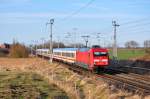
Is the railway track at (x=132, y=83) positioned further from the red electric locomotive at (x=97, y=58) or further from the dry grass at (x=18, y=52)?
the dry grass at (x=18, y=52)

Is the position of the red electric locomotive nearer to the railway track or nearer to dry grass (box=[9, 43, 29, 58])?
the railway track

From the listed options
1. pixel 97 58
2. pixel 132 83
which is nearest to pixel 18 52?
pixel 97 58

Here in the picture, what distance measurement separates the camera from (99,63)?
4525 centimetres

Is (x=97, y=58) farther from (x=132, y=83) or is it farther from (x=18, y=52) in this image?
(x=18, y=52)

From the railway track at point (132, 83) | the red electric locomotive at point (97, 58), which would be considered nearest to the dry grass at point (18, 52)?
the red electric locomotive at point (97, 58)

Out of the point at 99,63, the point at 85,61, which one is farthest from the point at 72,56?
the point at 99,63

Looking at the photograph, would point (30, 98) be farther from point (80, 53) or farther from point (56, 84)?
point (80, 53)

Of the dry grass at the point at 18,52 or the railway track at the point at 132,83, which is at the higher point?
the dry grass at the point at 18,52

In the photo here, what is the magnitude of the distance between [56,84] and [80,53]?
2256cm

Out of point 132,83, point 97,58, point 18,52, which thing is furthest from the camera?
point 18,52

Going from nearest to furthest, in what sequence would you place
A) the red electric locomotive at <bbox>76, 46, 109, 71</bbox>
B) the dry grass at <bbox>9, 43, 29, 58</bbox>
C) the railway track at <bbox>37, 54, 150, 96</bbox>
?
the railway track at <bbox>37, 54, 150, 96</bbox>, the red electric locomotive at <bbox>76, 46, 109, 71</bbox>, the dry grass at <bbox>9, 43, 29, 58</bbox>

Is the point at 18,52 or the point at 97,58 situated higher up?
the point at 18,52

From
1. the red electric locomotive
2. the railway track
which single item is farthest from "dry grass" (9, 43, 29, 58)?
the railway track

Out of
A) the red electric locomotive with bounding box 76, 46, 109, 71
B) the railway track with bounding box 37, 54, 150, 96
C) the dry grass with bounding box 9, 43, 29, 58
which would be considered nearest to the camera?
the railway track with bounding box 37, 54, 150, 96
